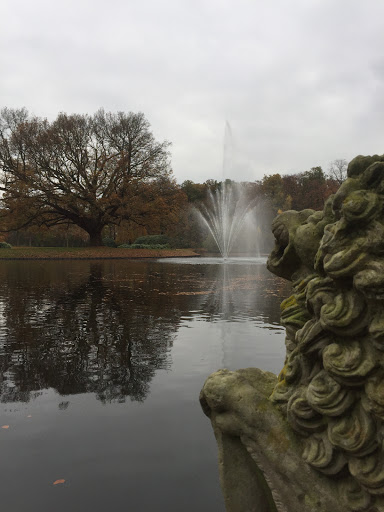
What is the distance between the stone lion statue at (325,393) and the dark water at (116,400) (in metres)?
1.08

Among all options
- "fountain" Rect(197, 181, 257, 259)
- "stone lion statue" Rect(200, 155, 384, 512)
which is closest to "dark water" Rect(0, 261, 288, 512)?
"stone lion statue" Rect(200, 155, 384, 512)

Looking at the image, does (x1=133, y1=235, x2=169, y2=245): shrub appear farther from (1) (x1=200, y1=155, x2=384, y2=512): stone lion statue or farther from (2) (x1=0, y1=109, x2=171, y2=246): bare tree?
(1) (x1=200, y1=155, x2=384, y2=512): stone lion statue

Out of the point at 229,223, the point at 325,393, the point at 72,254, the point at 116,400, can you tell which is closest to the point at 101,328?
the point at 116,400

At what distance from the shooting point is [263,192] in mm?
67500

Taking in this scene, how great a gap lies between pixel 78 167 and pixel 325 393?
3843 centimetres

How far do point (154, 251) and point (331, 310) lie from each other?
40.9 meters

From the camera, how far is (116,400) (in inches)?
175

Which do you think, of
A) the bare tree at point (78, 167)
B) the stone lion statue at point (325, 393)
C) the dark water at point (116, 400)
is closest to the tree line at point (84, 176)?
the bare tree at point (78, 167)

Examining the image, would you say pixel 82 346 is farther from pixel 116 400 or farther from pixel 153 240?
pixel 153 240

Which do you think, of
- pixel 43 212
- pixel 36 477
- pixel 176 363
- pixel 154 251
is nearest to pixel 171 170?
pixel 154 251

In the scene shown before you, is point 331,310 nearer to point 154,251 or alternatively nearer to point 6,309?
point 6,309

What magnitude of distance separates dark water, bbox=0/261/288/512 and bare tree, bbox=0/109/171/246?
28.2m

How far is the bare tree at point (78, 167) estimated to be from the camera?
120 feet

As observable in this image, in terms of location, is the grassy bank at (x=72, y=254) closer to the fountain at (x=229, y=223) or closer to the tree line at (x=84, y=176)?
the tree line at (x=84, y=176)
